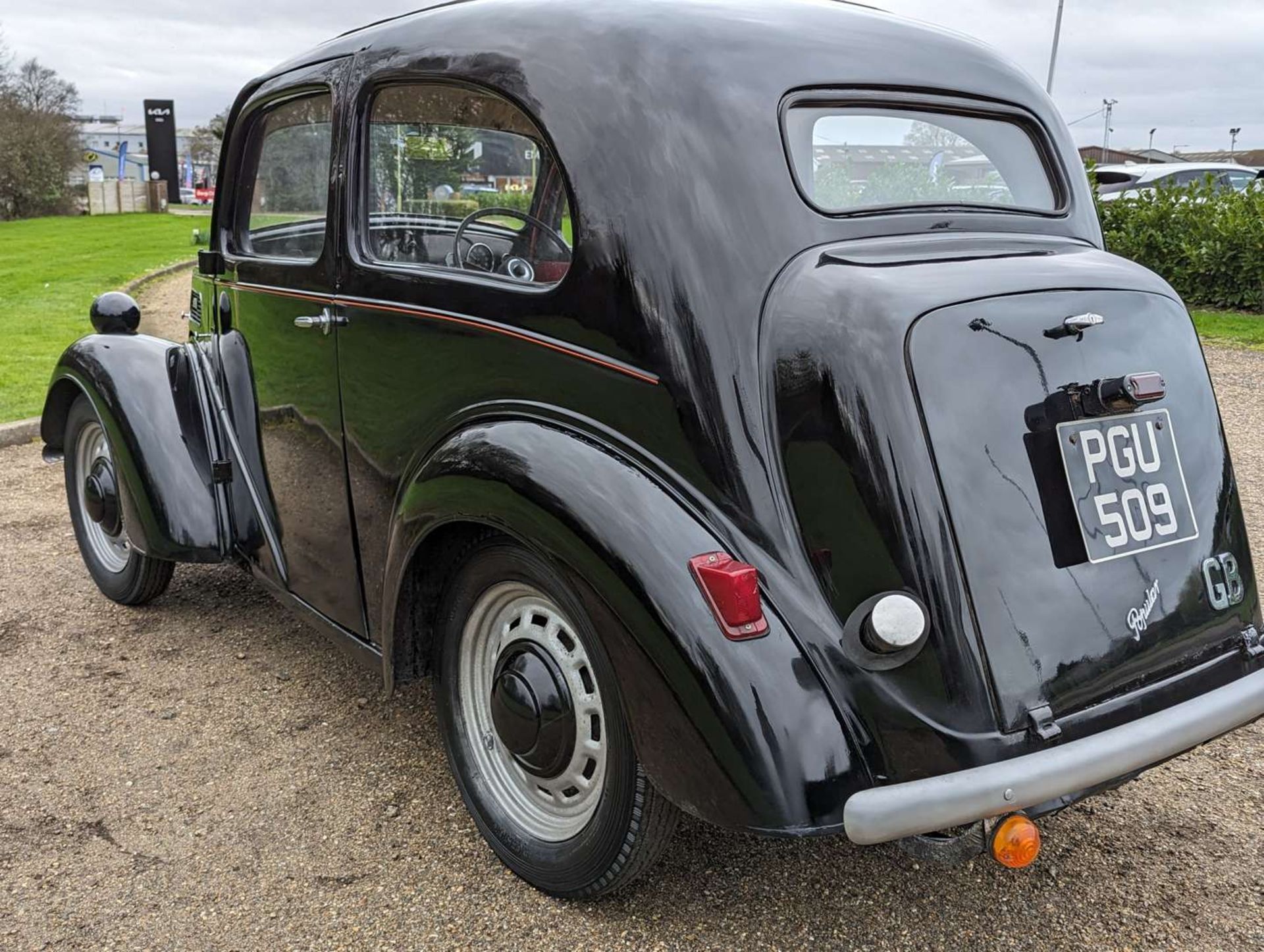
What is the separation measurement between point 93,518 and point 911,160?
328 centimetres

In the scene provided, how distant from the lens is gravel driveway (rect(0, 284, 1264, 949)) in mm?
2404

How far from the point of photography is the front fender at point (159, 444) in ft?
11.7

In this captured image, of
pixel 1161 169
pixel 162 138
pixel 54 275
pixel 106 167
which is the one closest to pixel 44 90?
pixel 162 138

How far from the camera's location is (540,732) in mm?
2428

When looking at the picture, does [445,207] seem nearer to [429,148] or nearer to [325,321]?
[429,148]

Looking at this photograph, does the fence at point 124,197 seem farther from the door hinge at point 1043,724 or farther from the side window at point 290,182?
the door hinge at point 1043,724

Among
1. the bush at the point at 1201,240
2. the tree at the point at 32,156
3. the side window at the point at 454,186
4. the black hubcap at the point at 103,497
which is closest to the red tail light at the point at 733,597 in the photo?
the side window at the point at 454,186

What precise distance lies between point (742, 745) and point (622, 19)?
5.30 ft

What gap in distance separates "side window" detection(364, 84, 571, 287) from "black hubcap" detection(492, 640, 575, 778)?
0.94 meters

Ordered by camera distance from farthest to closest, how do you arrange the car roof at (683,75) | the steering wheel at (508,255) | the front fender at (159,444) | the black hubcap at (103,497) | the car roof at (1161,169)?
1. the car roof at (1161,169)
2. the black hubcap at (103,497)
3. the front fender at (159,444)
4. the steering wheel at (508,255)
5. the car roof at (683,75)

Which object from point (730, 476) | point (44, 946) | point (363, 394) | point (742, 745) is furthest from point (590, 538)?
point (44, 946)

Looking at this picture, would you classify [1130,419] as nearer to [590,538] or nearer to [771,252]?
[771,252]

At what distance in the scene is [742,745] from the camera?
1.97m

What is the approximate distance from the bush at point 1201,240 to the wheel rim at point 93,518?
9.45 m
